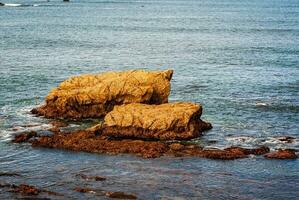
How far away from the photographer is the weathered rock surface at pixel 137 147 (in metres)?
38.1

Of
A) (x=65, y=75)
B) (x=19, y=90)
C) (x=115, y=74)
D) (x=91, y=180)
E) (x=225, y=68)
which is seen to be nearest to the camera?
(x=91, y=180)

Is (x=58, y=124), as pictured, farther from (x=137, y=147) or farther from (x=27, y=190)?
(x=27, y=190)

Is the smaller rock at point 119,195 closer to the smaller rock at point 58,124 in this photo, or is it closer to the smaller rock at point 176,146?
the smaller rock at point 176,146

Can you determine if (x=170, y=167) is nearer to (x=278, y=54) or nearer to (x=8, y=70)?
(x=8, y=70)

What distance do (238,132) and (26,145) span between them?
16.4 meters

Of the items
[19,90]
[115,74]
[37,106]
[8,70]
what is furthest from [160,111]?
[8,70]

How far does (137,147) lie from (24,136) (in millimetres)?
8675

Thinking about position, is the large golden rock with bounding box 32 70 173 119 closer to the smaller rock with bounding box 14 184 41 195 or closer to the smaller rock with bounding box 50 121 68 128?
the smaller rock with bounding box 50 121 68 128

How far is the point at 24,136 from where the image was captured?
136ft

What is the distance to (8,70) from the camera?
236 ft

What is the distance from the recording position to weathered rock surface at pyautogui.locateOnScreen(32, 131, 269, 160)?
38.1 metres

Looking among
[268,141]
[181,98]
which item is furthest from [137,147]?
[181,98]

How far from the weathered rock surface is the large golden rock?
696 cm

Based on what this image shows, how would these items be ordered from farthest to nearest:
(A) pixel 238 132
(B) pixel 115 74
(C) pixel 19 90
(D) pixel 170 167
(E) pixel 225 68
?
(E) pixel 225 68, (C) pixel 19 90, (B) pixel 115 74, (A) pixel 238 132, (D) pixel 170 167
